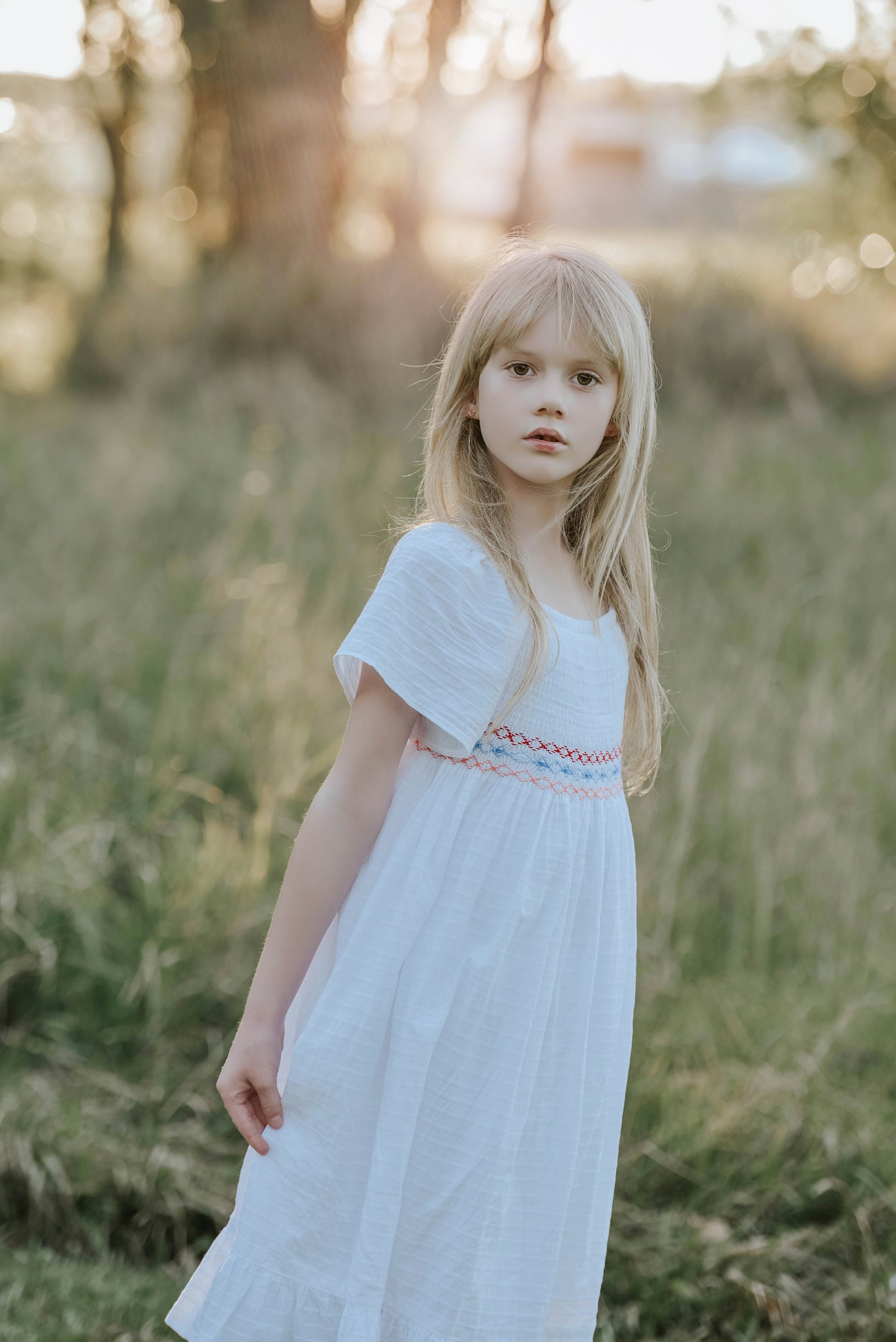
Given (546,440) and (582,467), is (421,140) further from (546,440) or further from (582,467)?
(546,440)

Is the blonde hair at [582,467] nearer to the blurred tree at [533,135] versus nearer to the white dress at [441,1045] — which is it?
the white dress at [441,1045]

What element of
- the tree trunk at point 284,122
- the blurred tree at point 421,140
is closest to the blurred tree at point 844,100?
the blurred tree at point 421,140

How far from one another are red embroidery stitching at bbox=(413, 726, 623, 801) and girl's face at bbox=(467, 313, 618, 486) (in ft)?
0.99

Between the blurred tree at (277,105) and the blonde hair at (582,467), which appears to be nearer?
the blonde hair at (582,467)

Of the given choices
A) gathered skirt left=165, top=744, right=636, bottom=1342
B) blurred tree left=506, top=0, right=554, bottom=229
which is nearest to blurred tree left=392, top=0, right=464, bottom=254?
blurred tree left=506, top=0, right=554, bottom=229

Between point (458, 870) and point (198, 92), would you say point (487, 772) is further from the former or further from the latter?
point (198, 92)

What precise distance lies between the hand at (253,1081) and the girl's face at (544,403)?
2.31 feet

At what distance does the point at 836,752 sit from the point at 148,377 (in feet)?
17.2

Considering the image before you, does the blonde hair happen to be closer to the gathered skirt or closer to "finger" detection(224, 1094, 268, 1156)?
the gathered skirt

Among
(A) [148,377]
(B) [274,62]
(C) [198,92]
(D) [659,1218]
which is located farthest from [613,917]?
(C) [198,92]

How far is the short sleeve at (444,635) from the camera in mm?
1353

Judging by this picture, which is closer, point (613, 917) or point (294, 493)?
point (613, 917)

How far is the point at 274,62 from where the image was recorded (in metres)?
7.99

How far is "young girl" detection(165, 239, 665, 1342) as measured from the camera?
4.49 ft
